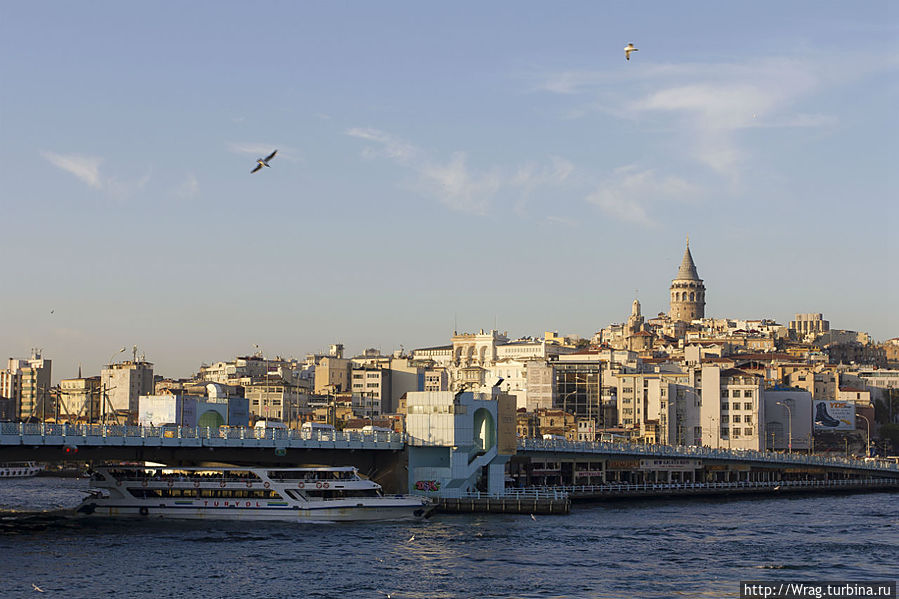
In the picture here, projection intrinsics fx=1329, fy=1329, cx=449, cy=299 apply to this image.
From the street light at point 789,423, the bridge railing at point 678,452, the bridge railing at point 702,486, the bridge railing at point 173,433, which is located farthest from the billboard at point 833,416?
the bridge railing at point 173,433

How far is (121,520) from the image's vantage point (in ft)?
266

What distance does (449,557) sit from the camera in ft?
217

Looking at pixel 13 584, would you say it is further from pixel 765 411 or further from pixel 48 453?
pixel 765 411

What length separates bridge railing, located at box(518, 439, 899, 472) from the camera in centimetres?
10894

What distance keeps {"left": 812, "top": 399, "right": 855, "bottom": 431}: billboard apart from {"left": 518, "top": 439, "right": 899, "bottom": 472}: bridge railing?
1077 inches

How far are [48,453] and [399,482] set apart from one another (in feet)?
78.1

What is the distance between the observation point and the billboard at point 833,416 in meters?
174

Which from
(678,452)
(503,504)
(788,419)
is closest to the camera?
(503,504)

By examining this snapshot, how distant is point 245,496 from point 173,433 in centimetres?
605

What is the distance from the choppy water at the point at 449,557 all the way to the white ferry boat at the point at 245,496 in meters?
1.74

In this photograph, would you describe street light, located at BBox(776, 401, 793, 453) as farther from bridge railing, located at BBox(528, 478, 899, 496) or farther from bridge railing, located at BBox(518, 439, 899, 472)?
bridge railing, located at BBox(528, 478, 899, 496)

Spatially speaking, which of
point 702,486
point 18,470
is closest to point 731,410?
point 702,486

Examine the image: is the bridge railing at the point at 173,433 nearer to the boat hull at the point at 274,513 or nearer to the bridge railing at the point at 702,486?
the boat hull at the point at 274,513

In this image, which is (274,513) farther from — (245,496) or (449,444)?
(449,444)
